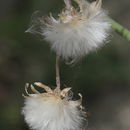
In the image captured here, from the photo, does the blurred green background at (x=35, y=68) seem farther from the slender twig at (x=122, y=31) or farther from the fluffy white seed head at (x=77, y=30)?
the fluffy white seed head at (x=77, y=30)

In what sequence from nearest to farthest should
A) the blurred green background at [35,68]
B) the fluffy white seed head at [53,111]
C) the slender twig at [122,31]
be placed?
the fluffy white seed head at [53,111]
the slender twig at [122,31]
the blurred green background at [35,68]

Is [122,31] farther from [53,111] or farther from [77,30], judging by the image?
[53,111]

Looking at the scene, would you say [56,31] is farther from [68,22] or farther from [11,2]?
[11,2]

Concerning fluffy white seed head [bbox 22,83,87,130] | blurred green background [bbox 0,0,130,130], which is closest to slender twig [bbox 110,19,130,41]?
fluffy white seed head [bbox 22,83,87,130]

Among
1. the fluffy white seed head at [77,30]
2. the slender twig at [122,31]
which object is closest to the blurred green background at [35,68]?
the slender twig at [122,31]

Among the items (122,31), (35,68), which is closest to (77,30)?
(122,31)
